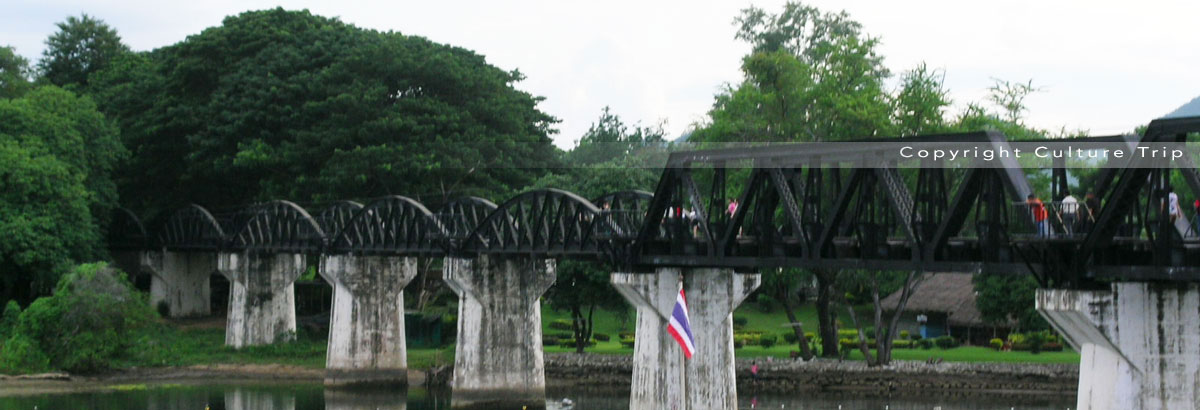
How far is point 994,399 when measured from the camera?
68.0 meters

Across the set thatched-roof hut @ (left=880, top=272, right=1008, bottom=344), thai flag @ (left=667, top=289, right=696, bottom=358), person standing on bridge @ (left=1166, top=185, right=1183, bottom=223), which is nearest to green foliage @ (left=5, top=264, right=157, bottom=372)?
thai flag @ (left=667, top=289, right=696, bottom=358)

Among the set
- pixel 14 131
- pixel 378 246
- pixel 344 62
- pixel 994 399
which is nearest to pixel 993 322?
pixel 994 399

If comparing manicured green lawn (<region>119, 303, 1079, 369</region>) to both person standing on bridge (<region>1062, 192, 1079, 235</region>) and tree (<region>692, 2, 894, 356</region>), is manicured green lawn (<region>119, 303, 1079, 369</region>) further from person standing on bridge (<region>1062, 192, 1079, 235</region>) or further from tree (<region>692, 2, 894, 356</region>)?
person standing on bridge (<region>1062, 192, 1079, 235</region>)

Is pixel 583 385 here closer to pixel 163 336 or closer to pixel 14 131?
pixel 163 336

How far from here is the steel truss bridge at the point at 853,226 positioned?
33.3 metres

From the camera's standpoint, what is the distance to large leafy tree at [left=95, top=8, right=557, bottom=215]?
85438mm

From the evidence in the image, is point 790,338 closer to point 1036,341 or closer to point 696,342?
point 1036,341

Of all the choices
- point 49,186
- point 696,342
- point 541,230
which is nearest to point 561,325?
point 49,186

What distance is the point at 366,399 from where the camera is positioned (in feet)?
229

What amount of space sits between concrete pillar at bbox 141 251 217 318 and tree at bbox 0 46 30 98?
19496mm

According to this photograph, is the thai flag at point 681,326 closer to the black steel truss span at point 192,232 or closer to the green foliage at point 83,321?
Result: the green foliage at point 83,321

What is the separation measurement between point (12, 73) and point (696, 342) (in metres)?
88.3

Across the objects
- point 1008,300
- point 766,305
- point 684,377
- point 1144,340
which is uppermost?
point 1144,340

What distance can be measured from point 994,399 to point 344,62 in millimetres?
42273
